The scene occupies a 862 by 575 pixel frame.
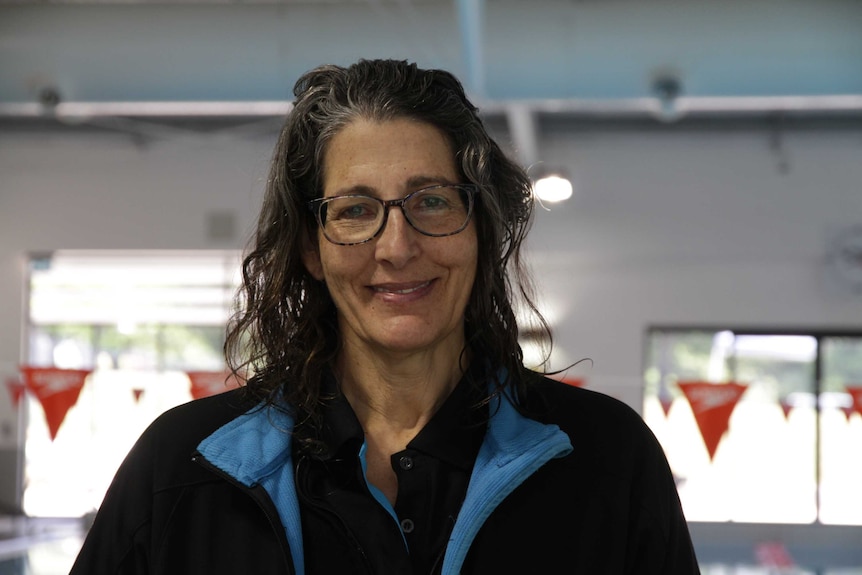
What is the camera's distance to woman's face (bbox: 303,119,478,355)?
1.41m

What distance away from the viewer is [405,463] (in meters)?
1.44

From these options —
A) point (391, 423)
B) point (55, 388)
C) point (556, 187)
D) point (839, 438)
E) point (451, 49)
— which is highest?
point (451, 49)

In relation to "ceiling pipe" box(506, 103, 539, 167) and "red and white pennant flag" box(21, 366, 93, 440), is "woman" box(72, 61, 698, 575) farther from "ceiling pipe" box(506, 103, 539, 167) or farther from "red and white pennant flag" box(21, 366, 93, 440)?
"ceiling pipe" box(506, 103, 539, 167)

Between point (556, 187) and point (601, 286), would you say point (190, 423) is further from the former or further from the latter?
point (601, 286)

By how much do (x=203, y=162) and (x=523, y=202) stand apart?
9440 mm

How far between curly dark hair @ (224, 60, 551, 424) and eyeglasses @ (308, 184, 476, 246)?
39 millimetres

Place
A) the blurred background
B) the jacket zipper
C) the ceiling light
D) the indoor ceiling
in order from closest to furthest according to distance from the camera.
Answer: the jacket zipper → the indoor ceiling → the ceiling light → the blurred background

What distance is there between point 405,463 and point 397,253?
0.28 meters

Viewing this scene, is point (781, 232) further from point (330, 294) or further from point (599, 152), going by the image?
point (330, 294)

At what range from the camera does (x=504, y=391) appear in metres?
1.53

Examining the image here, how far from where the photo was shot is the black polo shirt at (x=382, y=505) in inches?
53.7

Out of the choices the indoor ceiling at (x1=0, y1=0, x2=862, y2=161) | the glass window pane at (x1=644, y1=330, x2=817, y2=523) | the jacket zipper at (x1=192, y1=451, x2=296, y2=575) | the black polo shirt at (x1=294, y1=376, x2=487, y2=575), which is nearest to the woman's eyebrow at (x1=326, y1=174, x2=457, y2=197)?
the black polo shirt at (x1=294, y1=376, x2=487, y2=575)

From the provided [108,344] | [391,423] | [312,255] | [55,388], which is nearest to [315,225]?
[312,255]

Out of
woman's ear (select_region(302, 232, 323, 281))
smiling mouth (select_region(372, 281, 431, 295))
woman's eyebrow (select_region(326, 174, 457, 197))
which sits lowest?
smiling mouth (select_region(372, 281, 431, 295))
